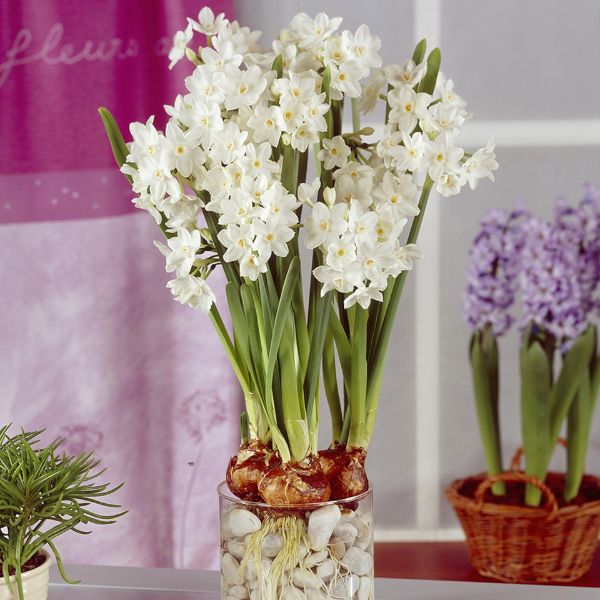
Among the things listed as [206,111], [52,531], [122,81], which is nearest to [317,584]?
[52,531]

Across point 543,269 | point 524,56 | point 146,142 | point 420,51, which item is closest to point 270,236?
point 146,142

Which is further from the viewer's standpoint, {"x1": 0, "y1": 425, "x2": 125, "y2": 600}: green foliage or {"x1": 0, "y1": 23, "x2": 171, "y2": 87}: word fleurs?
{"x1": 0, "y1": 23, "x2": 171, "y2": 87}: word fleurs

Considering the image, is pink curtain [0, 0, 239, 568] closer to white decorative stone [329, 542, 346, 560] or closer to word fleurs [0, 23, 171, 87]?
word fleurs [0, 23, 171, 87]

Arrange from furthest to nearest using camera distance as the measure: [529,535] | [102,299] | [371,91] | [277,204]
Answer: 1. [102,299]
2. [529,535]
3. [371,91]
4. [277,204]

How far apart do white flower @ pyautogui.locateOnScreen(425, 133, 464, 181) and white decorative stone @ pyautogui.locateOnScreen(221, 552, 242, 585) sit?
0.37m

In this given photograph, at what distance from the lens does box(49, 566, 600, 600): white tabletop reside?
822 mm

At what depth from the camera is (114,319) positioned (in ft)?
5.98

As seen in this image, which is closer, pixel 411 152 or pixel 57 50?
pixel 411 152

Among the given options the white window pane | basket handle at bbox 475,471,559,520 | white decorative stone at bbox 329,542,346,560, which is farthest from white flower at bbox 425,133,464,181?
the white window pane

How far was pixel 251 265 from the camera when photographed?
648 mm

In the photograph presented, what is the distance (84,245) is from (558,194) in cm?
110

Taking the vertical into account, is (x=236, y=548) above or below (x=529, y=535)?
above

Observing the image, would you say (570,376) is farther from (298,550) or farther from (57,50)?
(57,50)

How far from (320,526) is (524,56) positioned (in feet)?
4.92
